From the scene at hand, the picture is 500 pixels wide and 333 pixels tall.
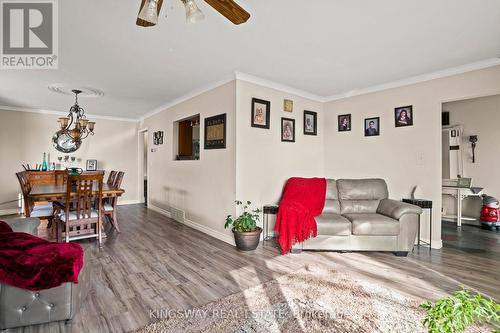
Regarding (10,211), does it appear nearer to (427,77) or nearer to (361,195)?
(361,195)

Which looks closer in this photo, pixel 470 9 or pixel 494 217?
pixel 470 9

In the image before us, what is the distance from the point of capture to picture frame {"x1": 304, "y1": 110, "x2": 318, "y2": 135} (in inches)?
176

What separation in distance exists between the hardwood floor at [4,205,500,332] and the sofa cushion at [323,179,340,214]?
71 centimetres

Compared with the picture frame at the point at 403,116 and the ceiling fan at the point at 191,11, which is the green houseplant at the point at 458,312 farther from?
the picture frame at the point at 403,116

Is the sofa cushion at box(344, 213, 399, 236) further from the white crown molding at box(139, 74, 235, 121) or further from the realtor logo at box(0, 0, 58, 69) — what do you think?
the realtor logo at box(0, 0, 58, 69)

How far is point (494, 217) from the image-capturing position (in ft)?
14.2

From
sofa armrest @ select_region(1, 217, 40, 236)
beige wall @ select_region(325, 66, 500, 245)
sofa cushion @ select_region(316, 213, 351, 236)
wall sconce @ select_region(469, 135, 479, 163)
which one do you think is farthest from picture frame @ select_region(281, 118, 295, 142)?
wall sconce @ select_region(469, 135, 479, 163)

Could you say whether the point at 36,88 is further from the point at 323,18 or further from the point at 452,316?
the point at 452,316

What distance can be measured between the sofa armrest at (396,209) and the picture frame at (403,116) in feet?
4.00

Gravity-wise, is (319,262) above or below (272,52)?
below

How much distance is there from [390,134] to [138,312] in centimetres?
404

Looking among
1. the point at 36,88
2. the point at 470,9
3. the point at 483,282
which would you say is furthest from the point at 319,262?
the point at 36,88

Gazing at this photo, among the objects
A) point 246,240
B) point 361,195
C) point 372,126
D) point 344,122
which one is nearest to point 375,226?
point 361,195

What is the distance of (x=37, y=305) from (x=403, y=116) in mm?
4649
